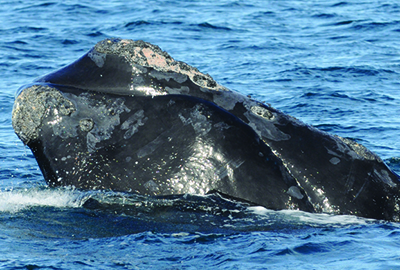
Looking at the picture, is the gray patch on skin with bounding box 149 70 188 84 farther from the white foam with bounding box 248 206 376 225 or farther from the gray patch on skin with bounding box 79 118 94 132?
the white foam with bounding box 248 206 376 225

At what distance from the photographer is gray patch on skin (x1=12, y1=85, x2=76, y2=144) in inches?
218

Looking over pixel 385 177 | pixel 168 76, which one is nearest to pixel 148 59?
pixel 168 76

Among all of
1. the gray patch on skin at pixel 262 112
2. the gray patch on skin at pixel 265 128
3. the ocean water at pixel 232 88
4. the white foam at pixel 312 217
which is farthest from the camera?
the gray patch on skin at pixel 262 112

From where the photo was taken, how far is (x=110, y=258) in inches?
189

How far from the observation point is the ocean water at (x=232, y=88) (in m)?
5.00

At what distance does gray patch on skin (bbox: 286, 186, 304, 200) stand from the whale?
0.01m

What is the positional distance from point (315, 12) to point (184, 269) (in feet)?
63.9

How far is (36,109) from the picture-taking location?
5.55 m

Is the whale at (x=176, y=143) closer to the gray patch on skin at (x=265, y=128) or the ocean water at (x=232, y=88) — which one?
the gray patch on skin at (x=265, y=128)

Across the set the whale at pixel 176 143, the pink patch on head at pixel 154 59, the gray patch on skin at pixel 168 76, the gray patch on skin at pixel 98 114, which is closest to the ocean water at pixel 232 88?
the whale at pixel 176 143

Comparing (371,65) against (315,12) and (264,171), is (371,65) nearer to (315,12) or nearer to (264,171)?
(315,12)

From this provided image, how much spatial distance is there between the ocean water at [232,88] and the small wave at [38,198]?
0.05 feet

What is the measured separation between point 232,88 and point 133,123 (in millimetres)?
8159

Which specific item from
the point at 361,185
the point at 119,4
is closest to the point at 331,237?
the point at 361,185
